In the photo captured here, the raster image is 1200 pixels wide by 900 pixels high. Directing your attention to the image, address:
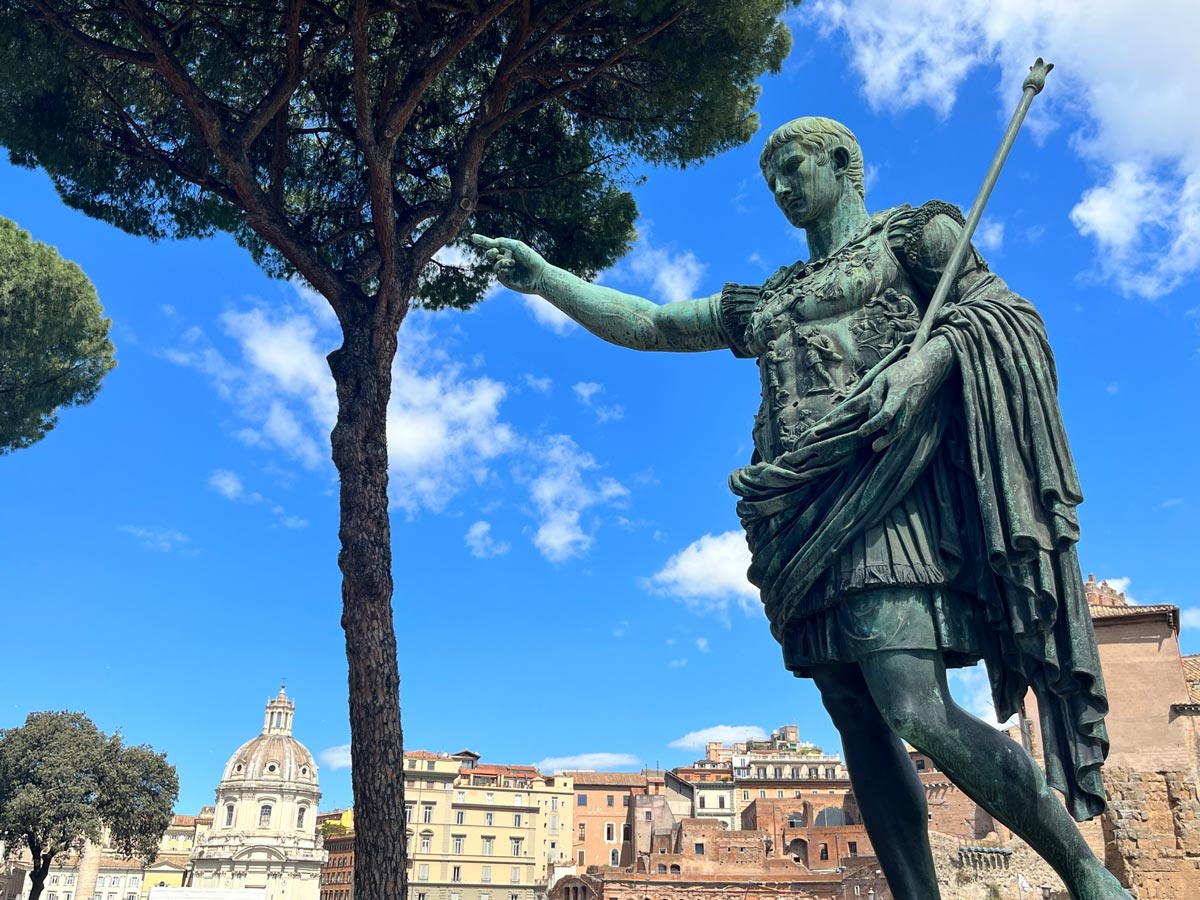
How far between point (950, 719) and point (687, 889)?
158 feet

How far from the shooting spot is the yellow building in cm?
6456

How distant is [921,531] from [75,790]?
31.5m

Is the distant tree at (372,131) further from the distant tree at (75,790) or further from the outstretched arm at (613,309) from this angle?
the distant tree at (75,790)

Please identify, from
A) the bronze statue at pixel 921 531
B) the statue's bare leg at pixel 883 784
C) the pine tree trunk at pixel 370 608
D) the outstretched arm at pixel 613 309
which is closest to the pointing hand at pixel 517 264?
the outstretched arm at pixel 613 309

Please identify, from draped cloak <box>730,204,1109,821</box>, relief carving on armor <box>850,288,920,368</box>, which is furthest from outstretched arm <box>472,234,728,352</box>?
draped cloak <box>730,204,1109,821</box>

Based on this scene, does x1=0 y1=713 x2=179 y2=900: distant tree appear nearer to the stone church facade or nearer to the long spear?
the long spear

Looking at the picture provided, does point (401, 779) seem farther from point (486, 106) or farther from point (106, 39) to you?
point (106, 39)

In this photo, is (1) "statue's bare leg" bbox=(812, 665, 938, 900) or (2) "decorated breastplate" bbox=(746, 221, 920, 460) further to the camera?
(2) "decorated breastplate" bbox=(746, 221, 920, 460)

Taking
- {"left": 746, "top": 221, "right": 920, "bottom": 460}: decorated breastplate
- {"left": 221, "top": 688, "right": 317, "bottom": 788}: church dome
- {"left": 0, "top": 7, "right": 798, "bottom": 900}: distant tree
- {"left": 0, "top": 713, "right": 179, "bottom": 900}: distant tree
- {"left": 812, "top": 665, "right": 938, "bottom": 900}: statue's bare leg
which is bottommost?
{"left": 812, "top": 665, "right": 938, "bottom": 900}: statue's bare leg

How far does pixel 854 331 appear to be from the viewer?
9.12ft

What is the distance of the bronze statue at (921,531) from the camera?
2.36m

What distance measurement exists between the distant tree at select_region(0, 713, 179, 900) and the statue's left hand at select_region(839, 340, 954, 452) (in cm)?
2987

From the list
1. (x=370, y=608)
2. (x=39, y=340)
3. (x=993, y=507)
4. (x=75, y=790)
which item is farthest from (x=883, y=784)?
(x=75, y=790)

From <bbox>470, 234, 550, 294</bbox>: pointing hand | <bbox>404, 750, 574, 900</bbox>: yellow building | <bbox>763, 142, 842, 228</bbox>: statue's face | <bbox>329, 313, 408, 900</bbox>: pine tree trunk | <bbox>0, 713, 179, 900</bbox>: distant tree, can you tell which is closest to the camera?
<bbox>763, 142, 842, 228</bbox>: statue's face
